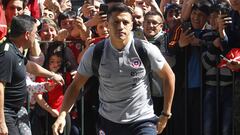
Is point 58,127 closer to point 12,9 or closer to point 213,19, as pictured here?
point 12,9

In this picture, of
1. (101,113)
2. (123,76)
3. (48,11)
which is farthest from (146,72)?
(48,11)

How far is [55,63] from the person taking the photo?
24.0ft

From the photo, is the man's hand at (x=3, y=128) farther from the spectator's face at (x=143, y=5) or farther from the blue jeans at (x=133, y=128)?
the spectator's face at (x=143, y=5)

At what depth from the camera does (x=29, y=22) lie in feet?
19.8

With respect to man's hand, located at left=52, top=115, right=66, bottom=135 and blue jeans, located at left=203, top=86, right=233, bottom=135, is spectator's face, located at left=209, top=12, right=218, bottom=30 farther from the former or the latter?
man's hand, located at left=52, top=115, right=66, bottom=135

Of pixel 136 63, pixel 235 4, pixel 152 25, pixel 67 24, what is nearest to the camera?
pixel 136 63

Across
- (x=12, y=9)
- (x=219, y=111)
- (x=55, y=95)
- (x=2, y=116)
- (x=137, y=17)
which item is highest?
(x=12, y=9)

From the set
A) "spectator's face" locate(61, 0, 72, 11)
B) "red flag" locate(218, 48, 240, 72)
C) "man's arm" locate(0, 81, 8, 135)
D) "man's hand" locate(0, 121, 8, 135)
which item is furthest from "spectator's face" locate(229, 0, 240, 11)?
"spectator's face" locate(61, 0, 72, 11)

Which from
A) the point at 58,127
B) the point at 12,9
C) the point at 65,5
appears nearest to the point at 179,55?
the point at 12,9

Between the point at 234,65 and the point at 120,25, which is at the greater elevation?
the point at 120,25

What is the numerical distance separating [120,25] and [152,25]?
1761 mm

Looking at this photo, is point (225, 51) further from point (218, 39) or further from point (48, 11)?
point (48, 11)

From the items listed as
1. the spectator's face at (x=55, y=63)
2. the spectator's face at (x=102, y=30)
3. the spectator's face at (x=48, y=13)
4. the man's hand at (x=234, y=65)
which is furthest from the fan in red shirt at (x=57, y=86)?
the man's hand at (x=234, y=65)

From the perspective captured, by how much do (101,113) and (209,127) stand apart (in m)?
1.71
